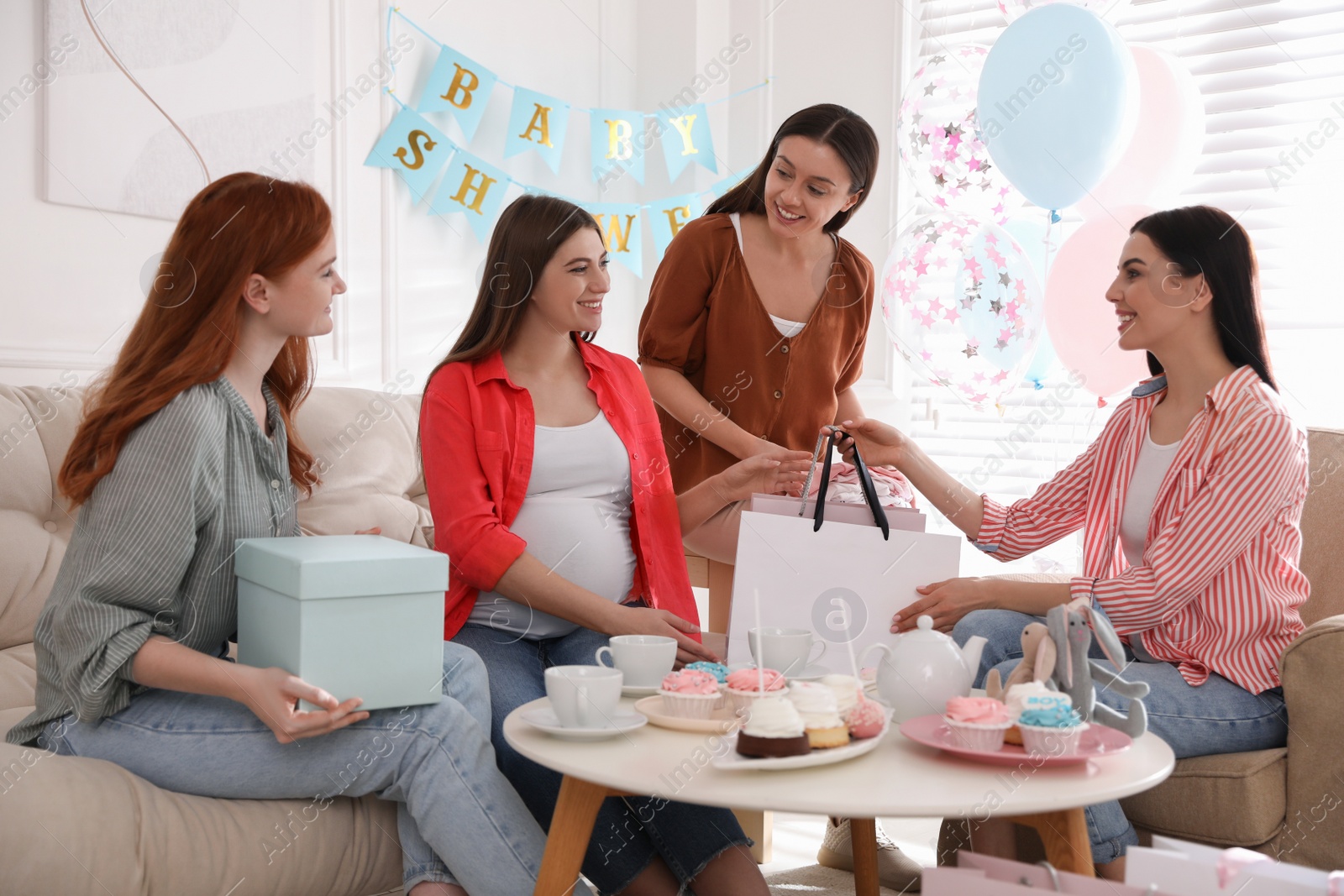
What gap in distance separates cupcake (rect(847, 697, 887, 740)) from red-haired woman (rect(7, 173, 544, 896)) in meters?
0.46

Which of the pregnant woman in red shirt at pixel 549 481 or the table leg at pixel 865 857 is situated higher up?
the pregnant woman in red shirt at pixel 549 481

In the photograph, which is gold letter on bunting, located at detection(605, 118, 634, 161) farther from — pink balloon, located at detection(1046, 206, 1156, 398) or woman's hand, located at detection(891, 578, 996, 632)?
woman's hand, located at detection(891, 578, 996, 632)

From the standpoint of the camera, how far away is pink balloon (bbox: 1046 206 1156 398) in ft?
8.70

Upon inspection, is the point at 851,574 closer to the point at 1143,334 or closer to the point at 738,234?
the point at 1143,334

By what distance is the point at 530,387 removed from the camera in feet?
6.50

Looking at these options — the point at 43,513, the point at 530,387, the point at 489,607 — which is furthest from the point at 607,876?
the point at 43,513

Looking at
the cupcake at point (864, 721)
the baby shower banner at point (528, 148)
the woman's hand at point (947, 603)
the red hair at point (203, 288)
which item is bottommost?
the cupcake at point (864, 721)

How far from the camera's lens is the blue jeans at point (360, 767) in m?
1.39

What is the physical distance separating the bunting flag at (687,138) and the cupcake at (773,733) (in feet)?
9.98

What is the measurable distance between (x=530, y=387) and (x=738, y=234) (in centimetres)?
66

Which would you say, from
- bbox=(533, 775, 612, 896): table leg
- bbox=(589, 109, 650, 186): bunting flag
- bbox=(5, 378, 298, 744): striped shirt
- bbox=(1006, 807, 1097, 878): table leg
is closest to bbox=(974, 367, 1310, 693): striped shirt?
bbox=(1006, 807, 1097, 878): table leg

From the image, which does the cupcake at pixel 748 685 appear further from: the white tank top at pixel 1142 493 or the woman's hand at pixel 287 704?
the white tank top at pixel 1142 493

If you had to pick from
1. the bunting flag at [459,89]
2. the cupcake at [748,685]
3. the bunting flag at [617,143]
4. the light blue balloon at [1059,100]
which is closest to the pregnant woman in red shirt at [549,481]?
the cupcake at [748,685]

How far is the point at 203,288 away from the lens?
1521 millimetres
